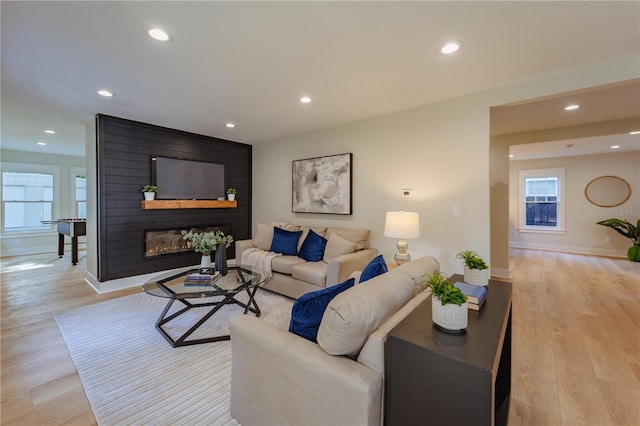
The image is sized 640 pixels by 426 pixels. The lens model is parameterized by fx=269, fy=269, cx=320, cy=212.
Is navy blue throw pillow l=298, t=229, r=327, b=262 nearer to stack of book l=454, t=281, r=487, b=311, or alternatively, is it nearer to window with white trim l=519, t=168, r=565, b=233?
stack of book l=454, t=281, r=487, b=311

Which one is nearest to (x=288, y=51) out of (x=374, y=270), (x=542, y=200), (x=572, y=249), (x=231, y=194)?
(x=374, y=270)

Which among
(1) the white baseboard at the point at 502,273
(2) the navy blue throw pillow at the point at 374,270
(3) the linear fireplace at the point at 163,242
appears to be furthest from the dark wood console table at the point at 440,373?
(3) the linear fireplace at the point at 163,242

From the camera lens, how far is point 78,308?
3.24 m

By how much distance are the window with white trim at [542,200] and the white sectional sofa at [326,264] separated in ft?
21.2

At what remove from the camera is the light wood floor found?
5.64ft

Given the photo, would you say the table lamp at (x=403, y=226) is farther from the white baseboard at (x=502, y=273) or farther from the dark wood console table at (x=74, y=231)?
the dark wood console table at (x=74, y=231)

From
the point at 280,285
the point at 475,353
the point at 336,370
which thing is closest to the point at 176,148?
the point at 280,285

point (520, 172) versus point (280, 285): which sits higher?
point (520, 172)

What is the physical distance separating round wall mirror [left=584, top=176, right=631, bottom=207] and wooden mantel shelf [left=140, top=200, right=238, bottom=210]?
848 cm

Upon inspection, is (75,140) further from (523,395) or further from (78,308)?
(523,395)

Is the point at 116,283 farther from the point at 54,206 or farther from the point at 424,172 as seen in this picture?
the point at 54,206

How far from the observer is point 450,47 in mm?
2068

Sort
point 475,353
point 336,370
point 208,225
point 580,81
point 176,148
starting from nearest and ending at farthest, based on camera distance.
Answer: point 475,353 < point 336,370 < point 580,81 < point 176,148 < point 208,225

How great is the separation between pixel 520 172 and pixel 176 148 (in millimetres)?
8703
